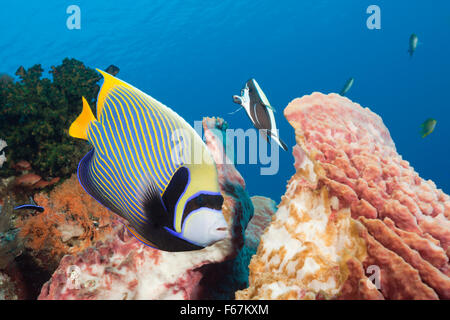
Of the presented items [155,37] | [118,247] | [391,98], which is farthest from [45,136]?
[391,98]

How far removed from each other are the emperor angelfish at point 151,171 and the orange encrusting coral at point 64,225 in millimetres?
1739

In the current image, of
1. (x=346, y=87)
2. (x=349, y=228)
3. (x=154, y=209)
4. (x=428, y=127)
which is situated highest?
(x=346, y=87)

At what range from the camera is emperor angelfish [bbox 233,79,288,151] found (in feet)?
6.71

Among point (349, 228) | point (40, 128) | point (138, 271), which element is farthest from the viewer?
point (40, 128)

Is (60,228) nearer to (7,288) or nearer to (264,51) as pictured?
(7,288)

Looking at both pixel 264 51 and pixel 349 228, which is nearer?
pixel 349 228

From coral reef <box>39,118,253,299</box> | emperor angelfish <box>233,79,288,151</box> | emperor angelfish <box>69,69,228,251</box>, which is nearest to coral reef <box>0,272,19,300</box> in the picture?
coral reef <box>39,118,253,299</box>

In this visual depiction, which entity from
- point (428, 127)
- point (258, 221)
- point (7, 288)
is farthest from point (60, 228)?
point (428, 127)

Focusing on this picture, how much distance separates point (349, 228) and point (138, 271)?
56.4 inches

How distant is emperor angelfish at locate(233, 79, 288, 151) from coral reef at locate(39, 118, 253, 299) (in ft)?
2.44

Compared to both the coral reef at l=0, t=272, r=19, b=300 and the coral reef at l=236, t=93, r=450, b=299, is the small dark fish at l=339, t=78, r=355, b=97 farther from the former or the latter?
the coral reef at l=0, t=272, r=19, b=300

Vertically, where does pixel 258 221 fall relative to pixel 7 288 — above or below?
above

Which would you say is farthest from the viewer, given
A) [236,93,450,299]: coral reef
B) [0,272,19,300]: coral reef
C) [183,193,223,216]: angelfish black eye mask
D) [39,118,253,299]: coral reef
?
[0,272,19,300]: coral reef

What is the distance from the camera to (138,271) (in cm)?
172
